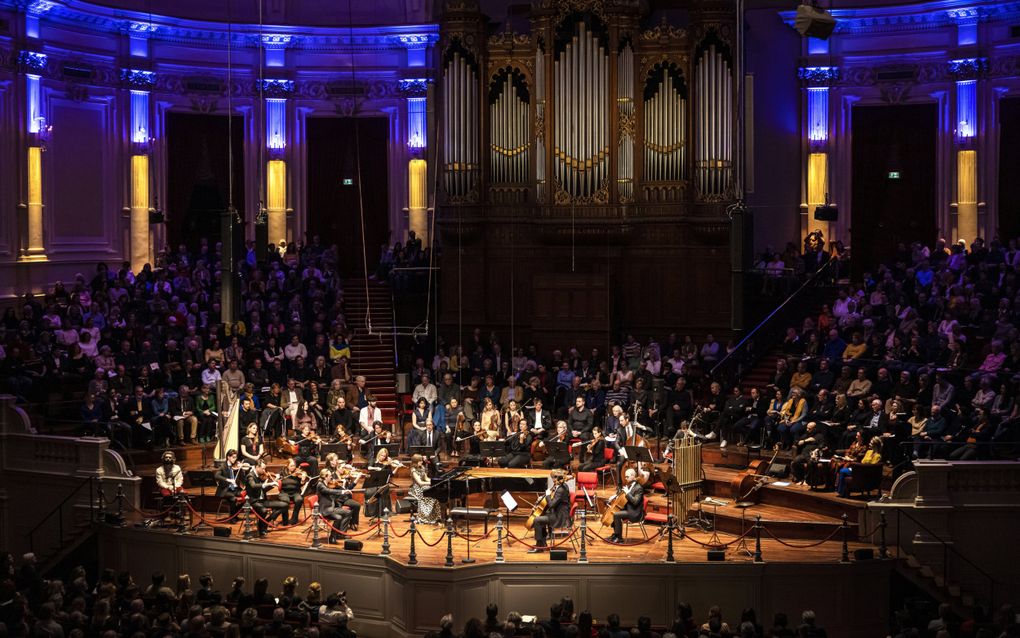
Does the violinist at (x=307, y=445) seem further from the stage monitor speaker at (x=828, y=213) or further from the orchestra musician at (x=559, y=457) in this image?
the stage monitor speaker at (x=828, y=213)

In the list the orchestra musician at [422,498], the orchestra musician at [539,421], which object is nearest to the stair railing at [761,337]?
the orchestra musician at [539,421]

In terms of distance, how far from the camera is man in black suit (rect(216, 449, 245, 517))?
19.7 metres

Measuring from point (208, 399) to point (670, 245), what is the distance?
8.78m

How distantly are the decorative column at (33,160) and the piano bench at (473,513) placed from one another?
449 inches

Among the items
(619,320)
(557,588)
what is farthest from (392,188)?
(557,588)

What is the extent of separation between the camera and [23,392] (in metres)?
22.1

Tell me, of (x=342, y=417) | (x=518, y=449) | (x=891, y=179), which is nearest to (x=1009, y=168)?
(x=891, y=179)

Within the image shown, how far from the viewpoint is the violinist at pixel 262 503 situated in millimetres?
19203

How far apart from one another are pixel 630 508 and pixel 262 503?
482 centimetres

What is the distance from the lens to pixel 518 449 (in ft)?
71.4

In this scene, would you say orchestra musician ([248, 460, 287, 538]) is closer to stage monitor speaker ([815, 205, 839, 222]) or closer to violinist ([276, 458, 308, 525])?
violinist ([276, 458, 308, 525])

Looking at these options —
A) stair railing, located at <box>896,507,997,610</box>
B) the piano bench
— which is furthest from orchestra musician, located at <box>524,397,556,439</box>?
stair railing, located at <box>896,507,997,610</box>

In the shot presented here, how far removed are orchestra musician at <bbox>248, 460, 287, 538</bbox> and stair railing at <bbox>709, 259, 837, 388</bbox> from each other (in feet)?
26.1

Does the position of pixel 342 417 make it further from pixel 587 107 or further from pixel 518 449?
pixel 587 107
